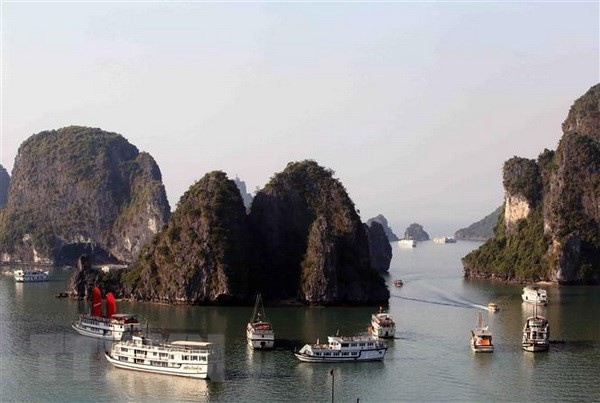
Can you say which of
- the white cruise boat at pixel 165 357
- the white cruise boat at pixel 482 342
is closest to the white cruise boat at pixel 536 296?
the white cruise boat at pixel 482 342

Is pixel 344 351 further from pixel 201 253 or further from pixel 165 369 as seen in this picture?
pixel 201 253

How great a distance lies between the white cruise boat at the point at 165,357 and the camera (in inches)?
2173

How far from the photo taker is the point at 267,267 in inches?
3755

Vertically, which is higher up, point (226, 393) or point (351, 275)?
point (351, 275)

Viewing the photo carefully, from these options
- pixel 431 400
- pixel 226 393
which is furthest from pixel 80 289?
pixel 431 400

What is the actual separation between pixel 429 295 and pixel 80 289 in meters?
36.4

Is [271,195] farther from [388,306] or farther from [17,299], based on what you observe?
[17,299]

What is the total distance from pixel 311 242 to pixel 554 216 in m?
44.2

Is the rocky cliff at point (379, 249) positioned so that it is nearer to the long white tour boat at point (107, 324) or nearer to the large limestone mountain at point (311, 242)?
the large limestone mountain at point (311, 242)

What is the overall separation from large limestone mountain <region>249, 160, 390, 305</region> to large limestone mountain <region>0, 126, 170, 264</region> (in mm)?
51866

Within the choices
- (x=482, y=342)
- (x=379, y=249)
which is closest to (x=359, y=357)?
(x=482, y=342)

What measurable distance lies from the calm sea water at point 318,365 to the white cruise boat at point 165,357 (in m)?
0.68

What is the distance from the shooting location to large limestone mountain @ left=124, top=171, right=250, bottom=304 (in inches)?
3533

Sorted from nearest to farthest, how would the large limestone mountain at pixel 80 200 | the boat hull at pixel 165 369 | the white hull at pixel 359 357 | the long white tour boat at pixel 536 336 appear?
the boat hull at pixel 165 369
the white hull at pixel 359 357
the long white tour boat at pixel 536 336
the large limestone mountain at pixel 80 200
